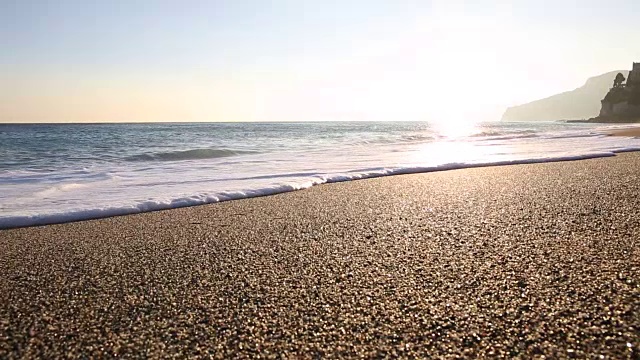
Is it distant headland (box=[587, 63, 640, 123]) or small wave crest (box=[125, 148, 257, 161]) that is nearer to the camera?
small wave crest (box=[125, 148, 257, 161])

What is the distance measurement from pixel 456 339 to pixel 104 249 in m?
2.70

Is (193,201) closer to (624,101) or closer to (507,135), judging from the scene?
(507,135)

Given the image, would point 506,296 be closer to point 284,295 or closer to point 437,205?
point 284,295

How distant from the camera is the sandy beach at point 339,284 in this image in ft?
4.84

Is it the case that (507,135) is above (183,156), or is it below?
above

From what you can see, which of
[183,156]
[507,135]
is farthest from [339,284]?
[507,135]

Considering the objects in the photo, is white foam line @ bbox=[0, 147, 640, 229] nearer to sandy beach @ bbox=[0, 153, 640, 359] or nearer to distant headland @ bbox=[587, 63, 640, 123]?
sandy beach @ bbox=[0, 153, 640, 359]

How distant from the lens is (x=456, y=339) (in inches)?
57.1

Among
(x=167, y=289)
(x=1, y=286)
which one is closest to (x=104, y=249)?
(x=1, y=286)

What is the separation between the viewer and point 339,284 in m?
2.03

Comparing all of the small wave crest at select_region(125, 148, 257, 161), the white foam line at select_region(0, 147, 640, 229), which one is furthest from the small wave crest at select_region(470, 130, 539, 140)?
the small wave crest at select_region(125, 148, 257, 161)

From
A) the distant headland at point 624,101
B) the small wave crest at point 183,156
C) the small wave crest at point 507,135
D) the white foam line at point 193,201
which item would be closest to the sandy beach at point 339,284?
the white foam line at point 193,201

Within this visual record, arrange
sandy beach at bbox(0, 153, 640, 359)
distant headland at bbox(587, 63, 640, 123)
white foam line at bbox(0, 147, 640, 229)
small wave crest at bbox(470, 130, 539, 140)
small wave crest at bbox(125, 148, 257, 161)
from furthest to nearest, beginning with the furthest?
distant headland at bbox(587, 63, 640, 123) < small wave crest at bbox(470, 130, 539, 140) < small wave crest at bbox(125, 148, 257, 161) < white foam line at bbox(0, 147, 640, 229) < sandy beach at bbox(0, 153, 640, 359)

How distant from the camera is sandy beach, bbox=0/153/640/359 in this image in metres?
1.47
